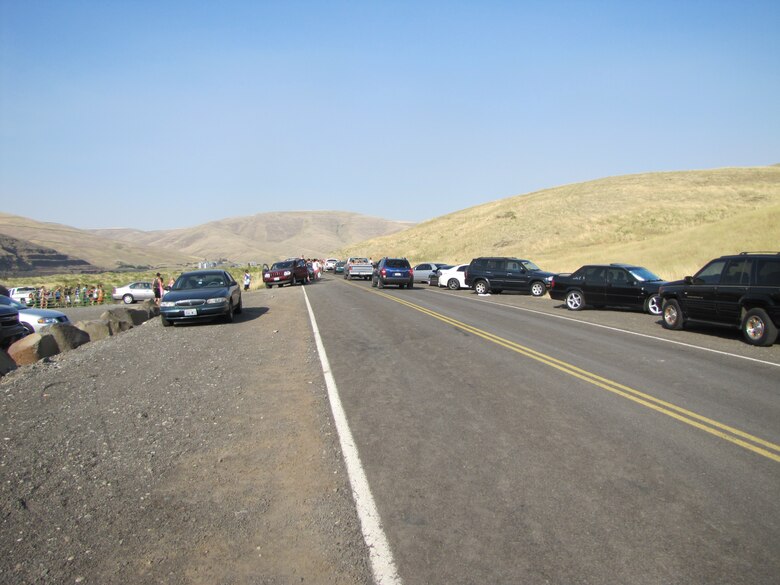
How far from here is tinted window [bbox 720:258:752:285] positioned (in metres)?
12.8

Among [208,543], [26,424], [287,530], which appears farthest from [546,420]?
[26,424]

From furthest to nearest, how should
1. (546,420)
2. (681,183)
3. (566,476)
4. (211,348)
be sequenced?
(681,183) → (211,348) → (546,420) → (566,476)

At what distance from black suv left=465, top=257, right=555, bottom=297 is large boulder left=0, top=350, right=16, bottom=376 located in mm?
20867

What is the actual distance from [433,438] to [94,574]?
3.32 m

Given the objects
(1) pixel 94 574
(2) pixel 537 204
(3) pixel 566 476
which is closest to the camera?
(1) pixel 94 574

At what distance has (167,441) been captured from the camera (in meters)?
5.99

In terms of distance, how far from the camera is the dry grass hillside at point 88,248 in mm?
142700

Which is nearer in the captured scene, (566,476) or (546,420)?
(566,476)

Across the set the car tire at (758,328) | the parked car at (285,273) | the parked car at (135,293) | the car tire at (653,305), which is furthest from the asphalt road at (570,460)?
the parked car at (135,293)

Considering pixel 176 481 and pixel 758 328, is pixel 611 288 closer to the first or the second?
pixel 758 328

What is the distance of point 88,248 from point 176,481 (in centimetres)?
17381

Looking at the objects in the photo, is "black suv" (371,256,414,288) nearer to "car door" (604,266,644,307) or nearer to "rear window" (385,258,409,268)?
"rear window" (385,258,409,268)

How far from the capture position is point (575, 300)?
2042 cm

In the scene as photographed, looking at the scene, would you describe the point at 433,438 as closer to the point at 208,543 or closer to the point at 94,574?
the point at 208,543
